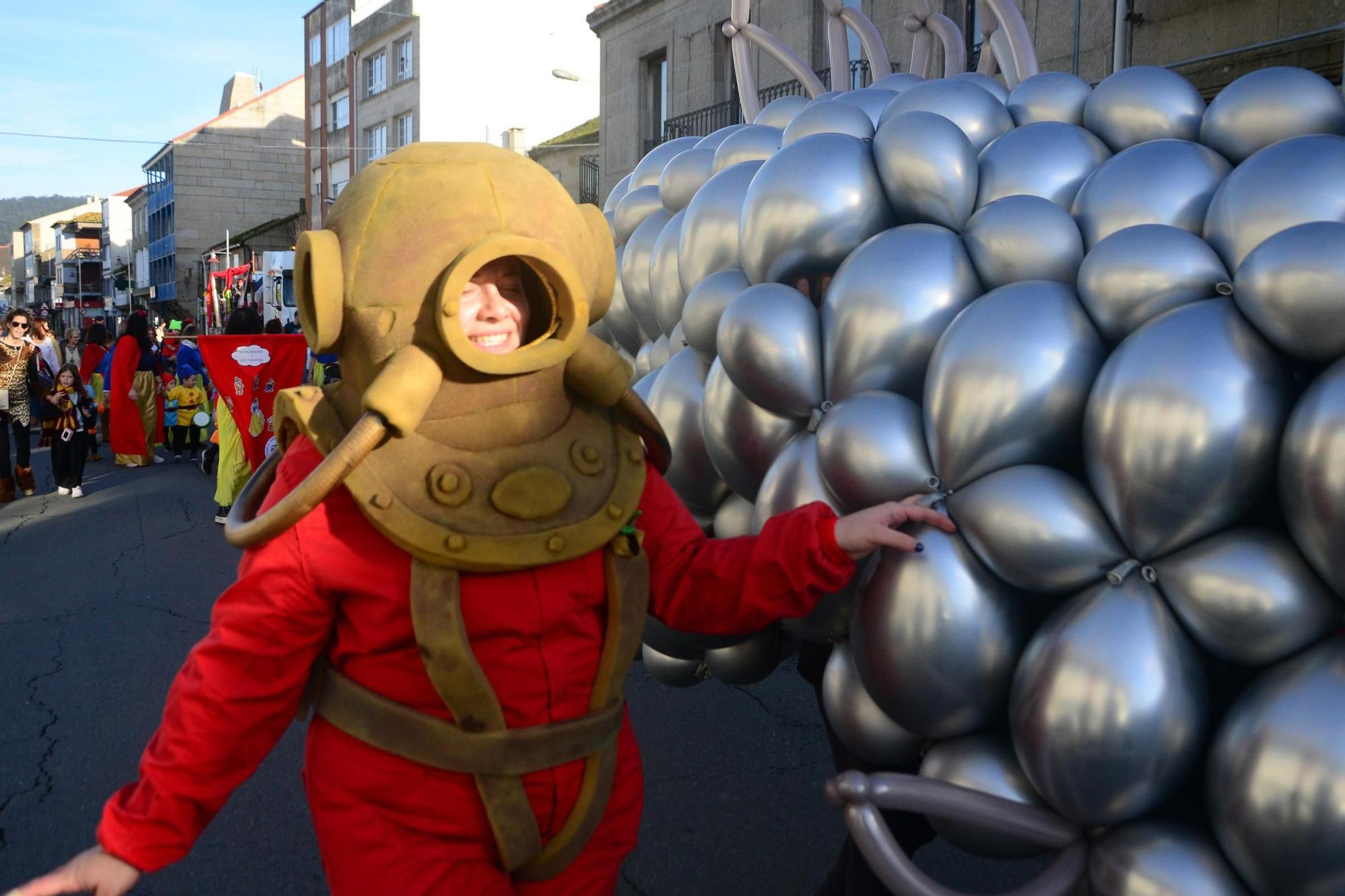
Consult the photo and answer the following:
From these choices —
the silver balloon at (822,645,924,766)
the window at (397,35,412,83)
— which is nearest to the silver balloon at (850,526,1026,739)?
the silver balloon at (822,645,924,766)

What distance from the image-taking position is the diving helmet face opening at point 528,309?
1.50 metres

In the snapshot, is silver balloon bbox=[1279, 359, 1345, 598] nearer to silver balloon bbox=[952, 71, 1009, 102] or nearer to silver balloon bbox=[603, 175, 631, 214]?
silver balloon bbox=[952, 71, 1009, 102]

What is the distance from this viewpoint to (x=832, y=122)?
2.19 m

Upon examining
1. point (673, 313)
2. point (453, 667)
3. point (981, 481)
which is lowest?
point (453, 667)

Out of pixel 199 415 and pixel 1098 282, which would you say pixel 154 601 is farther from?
pixel 199 415

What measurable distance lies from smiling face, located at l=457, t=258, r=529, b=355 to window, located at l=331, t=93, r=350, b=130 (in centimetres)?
3718

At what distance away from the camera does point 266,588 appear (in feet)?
5.05

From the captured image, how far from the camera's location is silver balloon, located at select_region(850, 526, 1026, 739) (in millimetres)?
1599

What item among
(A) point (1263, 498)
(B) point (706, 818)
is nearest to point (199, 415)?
(B) point (706, 818)

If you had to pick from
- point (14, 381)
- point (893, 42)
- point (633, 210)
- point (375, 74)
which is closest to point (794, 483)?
point (633, 210)

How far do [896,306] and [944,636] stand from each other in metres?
0.51

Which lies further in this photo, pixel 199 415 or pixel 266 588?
pixel 199 415

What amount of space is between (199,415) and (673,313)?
10.4 m

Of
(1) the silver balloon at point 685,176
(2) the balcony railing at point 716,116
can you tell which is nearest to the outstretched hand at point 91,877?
(1) the silver balloon at point 685,176
